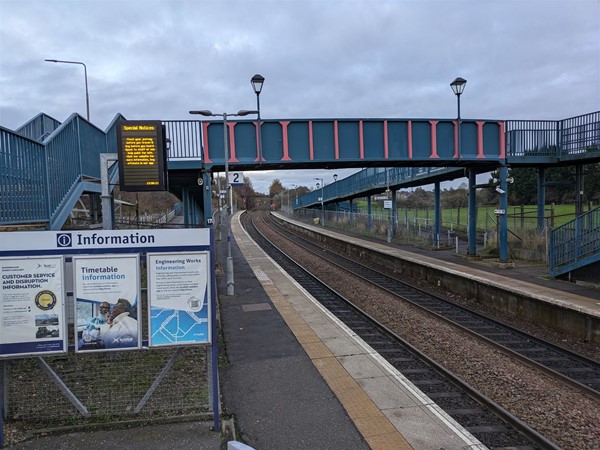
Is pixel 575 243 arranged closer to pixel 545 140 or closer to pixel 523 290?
pixel 523 290

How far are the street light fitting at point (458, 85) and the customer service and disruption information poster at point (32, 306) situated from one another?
19084 mm

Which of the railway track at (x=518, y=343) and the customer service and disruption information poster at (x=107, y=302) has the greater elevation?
the customer service and disruption information poster at (x=107, y=302)

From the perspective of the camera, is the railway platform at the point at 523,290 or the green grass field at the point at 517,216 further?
the green grass field at the point at 517,216

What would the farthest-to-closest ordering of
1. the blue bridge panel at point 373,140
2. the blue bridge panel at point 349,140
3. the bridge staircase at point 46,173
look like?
Result: 1. the blue bridge panel at point 373,140
2. the blue bridge panel at point 349,140
3. the bridge staircase at point 46,173

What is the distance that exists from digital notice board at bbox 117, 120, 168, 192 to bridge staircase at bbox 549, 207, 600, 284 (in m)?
12.8

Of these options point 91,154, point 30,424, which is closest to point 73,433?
point 30,424

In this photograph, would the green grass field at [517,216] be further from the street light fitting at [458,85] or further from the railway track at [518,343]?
the railway track at [518,343]

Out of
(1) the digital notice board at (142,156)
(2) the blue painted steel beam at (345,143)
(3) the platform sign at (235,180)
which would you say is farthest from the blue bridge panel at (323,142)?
(1) the digital notice board at (142,156)

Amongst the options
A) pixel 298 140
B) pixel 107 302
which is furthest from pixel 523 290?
pixel 107 302

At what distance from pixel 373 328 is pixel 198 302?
6.84 m

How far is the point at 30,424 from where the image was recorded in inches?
199

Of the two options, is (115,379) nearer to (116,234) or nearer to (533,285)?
(116,234)

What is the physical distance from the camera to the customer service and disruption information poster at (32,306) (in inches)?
184

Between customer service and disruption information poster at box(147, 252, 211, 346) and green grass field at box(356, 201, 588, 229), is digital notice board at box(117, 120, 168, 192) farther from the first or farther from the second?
green grass field at box(356, 201, 588, 229)
